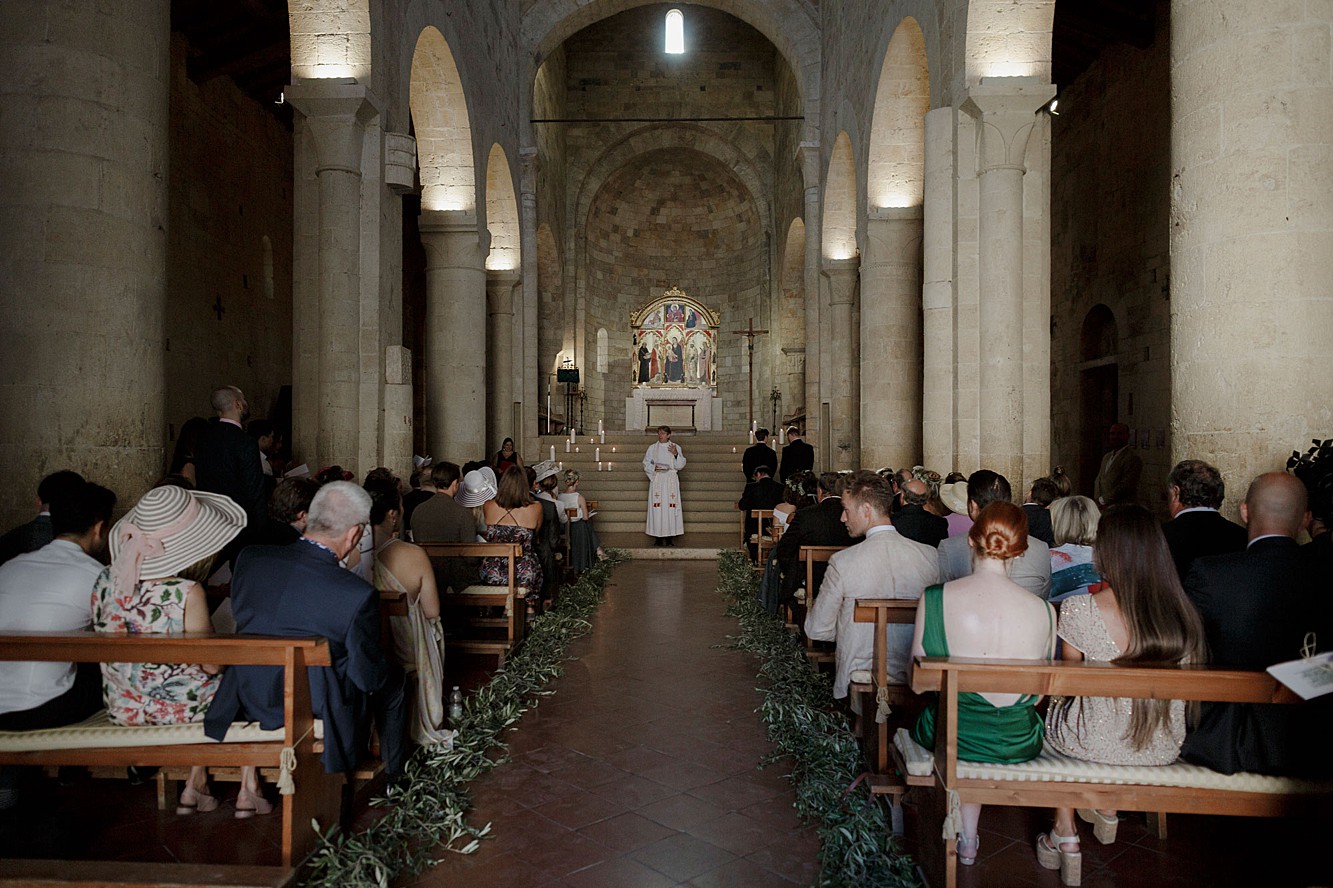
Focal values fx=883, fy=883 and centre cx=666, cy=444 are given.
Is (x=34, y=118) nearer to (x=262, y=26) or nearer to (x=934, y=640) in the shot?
(x=934, y=640)

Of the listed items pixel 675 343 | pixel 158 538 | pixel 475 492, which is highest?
pixel 675 343


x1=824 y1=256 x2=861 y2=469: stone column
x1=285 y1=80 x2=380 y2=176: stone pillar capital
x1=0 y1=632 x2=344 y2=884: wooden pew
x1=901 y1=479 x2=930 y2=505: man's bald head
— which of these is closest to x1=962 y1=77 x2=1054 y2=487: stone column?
x1=901 y1=479 x2=930 y2=505: man's bald head

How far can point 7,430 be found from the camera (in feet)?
13.7

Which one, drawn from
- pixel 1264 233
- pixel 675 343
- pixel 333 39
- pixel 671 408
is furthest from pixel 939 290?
pixel 675 343

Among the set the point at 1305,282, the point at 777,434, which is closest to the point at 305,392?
the point at 1305,282

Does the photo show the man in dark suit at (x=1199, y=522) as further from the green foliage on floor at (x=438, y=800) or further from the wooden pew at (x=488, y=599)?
the wooden pew at (x=488, y=599)

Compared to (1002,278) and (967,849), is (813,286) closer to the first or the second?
(1002,278)

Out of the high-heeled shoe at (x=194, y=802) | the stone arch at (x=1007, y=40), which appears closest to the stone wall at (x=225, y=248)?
the high-heeled shoe at (x=194, y=802)

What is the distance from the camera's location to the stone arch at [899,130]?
33.5 ft

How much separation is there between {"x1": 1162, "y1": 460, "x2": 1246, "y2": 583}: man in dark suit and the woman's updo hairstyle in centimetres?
120

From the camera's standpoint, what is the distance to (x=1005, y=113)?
6.96 meters

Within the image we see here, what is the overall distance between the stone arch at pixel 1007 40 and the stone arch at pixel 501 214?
8.93 meters

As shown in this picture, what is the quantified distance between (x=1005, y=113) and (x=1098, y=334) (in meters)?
7.63

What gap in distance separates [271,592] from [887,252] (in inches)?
367
